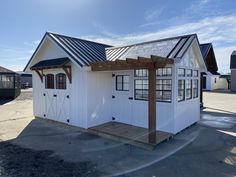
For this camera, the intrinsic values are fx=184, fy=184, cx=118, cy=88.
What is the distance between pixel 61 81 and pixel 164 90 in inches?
177

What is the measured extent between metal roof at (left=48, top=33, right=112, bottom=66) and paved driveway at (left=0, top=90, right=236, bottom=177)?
2.84 meters

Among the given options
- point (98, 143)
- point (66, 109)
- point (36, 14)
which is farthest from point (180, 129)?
point (36, 14)

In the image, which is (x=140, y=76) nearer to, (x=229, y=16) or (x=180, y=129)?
(x=180, y=129)

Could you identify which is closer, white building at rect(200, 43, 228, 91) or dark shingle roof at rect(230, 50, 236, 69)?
white building at rect(200, 43, 228, 91)

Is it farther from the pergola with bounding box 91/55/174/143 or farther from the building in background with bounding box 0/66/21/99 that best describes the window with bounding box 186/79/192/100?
the building in background with bounding box 0/66/21/99

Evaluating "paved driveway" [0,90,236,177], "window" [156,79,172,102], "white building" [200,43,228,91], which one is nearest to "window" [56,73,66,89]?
"paved driveway" [0,90,236,177]

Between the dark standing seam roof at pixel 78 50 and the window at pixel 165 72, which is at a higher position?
the dark standing seam roof at pixel 78 50

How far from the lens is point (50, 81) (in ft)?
28.6

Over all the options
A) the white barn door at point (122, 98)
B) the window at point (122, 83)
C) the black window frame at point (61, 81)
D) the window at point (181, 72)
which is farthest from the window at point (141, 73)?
the black window frame at point (61, 81)

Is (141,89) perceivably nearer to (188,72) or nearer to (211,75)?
(188,72)

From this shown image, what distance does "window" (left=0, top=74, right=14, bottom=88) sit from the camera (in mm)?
18250

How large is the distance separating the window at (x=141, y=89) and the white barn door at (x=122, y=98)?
0.23m

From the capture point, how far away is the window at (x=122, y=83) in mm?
7551

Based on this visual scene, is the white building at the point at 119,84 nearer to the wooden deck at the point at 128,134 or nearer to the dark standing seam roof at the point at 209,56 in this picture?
the wooden deck at the point at 128,134
